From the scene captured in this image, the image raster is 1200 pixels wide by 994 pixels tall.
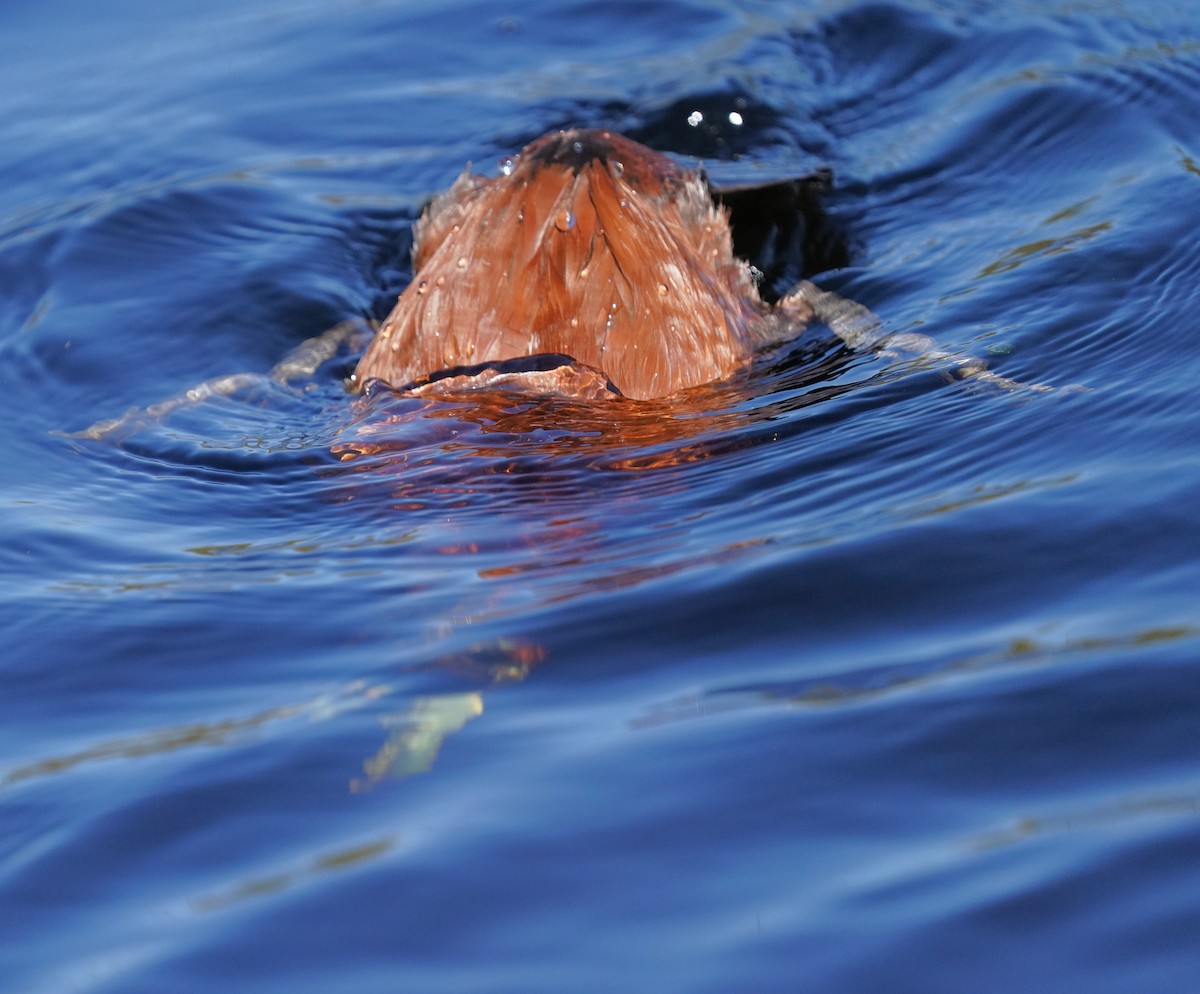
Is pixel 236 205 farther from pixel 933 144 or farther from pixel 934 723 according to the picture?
pixel 934 723

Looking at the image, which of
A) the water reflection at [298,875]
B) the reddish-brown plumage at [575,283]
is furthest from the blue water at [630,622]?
the reddish-brown plumage at [575,283]

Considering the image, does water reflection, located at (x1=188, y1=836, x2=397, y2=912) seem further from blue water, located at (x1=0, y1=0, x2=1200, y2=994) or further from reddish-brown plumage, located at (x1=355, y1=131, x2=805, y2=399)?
reddish-brown plumage, located at (x1=355, y1=131, x2=805, y2=399)

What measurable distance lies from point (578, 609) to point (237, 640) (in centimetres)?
76

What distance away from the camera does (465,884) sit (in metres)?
2.35

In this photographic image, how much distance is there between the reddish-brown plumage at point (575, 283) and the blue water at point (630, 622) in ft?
0.51

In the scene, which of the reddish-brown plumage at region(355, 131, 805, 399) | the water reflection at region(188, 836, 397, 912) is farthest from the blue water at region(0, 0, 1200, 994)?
the reddish-brown plumage at region(355, 131, 805, 399)

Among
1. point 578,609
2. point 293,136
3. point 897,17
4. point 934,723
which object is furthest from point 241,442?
point 897,17

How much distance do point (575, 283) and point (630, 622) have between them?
1.19 m

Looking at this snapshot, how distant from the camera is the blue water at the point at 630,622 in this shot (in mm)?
2254

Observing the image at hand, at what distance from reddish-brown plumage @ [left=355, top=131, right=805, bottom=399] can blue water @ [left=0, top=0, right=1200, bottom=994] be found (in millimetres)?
155

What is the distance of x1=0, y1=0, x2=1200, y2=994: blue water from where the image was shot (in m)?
2.25

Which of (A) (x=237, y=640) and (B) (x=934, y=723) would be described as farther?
(A) (x=237, y=640)

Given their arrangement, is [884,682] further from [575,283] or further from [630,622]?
Result: [575,283]

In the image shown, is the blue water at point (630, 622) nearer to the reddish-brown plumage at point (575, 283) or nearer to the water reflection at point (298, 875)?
the water reflection at point (298, 875)
